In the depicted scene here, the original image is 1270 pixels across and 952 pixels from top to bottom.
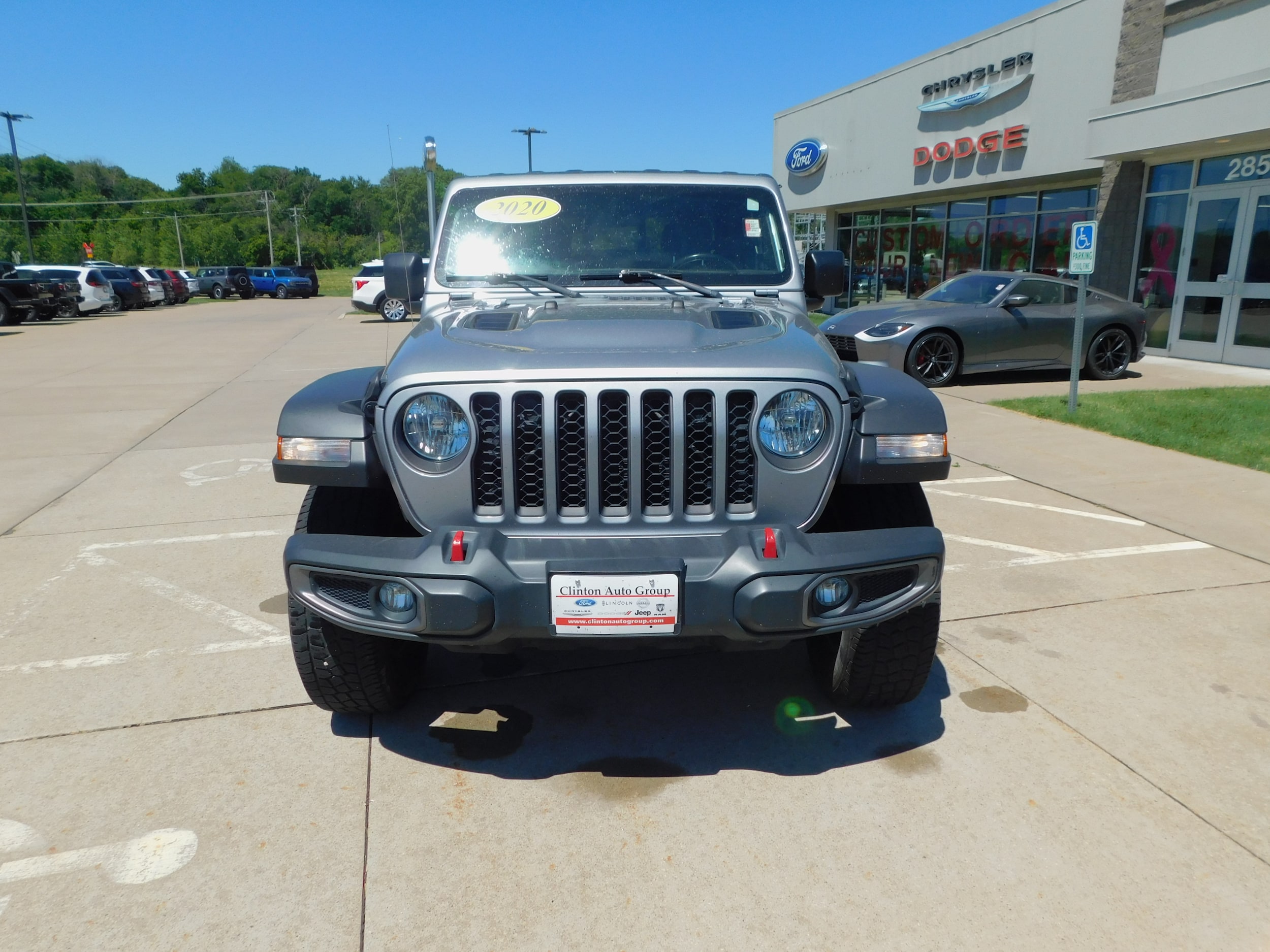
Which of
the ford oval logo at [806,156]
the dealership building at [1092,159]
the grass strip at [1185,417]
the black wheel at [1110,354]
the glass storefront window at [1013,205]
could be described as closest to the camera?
the grass strip at [1185,417]

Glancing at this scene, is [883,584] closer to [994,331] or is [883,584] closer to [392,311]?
[994,331]

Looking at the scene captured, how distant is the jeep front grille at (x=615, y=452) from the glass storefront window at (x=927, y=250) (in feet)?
61.6

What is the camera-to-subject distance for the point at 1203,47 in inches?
514

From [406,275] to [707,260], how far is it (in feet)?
4.34

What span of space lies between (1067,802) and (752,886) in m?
1.05

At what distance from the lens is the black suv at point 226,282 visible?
1775 inches

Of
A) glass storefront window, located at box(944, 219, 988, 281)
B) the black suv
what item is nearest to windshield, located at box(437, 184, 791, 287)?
glass storefront window, located at box(944, 219, 988, 281)

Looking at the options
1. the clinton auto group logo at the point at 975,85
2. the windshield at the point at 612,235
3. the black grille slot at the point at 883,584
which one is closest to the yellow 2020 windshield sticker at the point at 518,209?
the windshield at the point at 612,235

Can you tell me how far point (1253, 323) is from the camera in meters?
12.3

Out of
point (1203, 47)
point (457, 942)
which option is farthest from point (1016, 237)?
point (457, 942)

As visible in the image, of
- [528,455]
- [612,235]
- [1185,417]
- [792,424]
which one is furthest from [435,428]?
Answer: [1185,417]

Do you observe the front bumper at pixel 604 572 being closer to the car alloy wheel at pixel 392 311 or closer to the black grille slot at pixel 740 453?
the black grille slot at pixel 740 453

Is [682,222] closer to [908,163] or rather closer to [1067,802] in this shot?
[1067,802]

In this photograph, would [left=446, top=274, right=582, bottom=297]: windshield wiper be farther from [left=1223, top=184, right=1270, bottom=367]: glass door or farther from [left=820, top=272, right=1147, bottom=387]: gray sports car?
[left=1223, top=184, right=1270, bottom=367]: glass door
